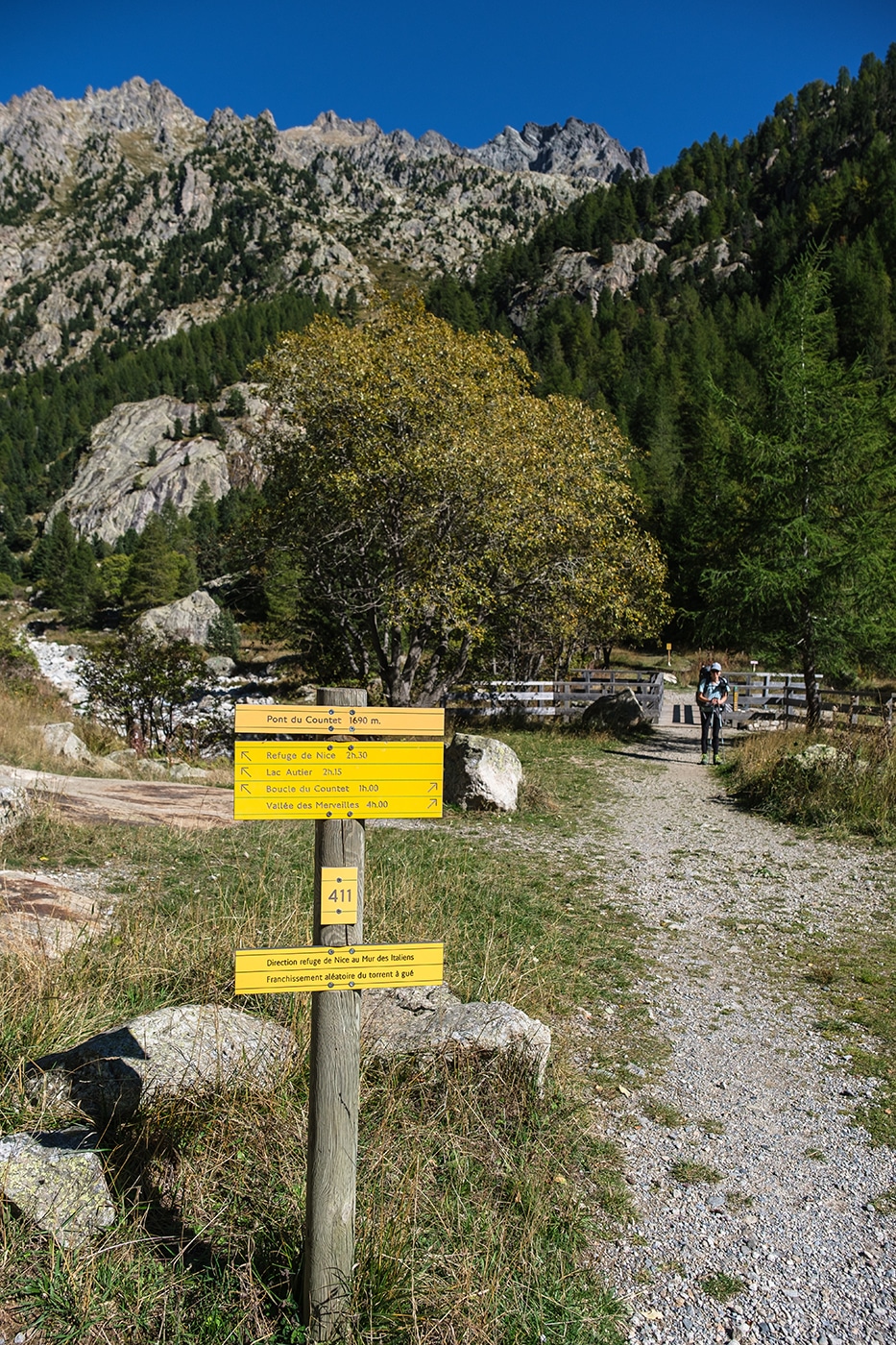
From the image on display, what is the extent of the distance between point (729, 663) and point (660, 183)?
142174mm

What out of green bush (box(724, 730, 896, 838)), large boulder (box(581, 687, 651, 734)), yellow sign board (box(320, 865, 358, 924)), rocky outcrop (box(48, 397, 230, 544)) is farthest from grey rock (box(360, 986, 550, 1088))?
rocky outcrop (box(48, 397, 230, 544))

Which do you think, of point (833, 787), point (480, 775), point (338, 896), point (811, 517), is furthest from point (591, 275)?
point (338, 896)

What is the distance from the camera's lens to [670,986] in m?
5.66

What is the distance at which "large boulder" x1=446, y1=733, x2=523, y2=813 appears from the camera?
10609mm

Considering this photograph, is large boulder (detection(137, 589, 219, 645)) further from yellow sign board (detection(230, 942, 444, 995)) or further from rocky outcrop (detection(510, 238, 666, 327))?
rocky outcrop (detection(510, 238, 666, 327))

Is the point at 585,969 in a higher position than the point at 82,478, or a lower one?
lower

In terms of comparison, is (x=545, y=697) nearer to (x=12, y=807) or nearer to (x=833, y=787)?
(x=833, y=787)

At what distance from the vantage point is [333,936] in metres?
2.47

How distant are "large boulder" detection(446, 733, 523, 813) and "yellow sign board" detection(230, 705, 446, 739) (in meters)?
8.08

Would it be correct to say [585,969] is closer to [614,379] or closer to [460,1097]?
[460,1097]

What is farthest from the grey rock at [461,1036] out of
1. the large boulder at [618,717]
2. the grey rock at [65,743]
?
the large boulder at [618,717]

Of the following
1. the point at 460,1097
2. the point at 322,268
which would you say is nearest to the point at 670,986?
the point at 460,1097

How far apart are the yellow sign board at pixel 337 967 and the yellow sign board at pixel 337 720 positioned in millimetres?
668

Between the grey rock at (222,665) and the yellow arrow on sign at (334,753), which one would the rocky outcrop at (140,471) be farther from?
the yellow arrow on sign at (334,753)
